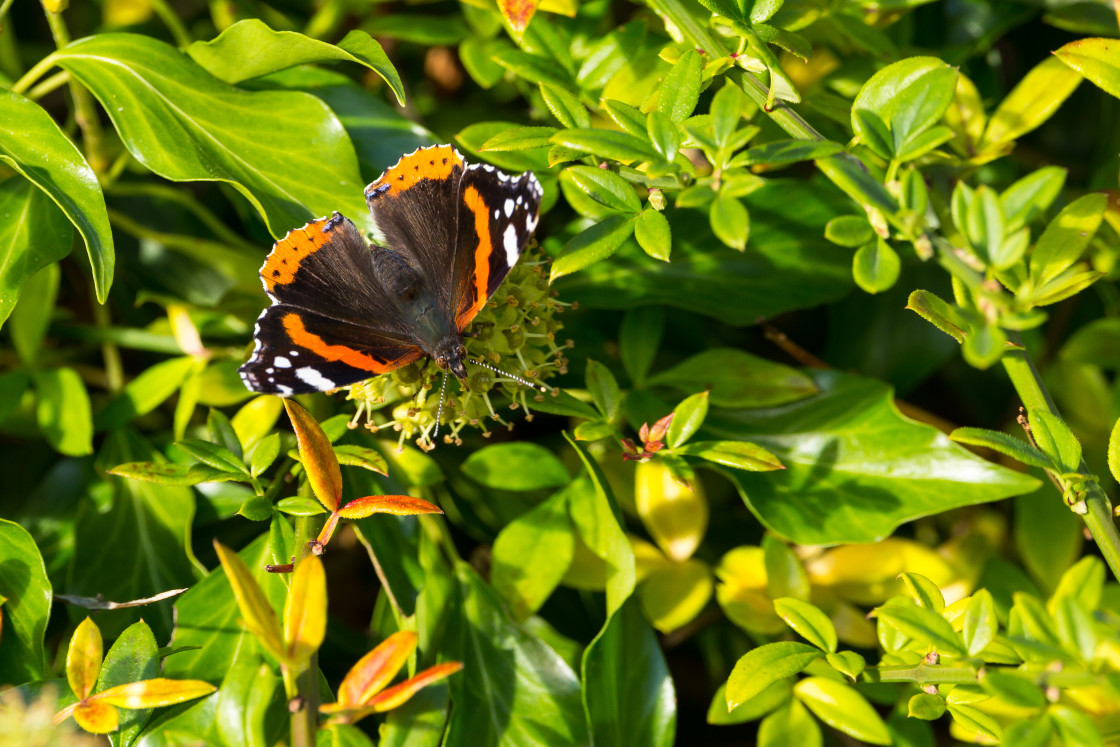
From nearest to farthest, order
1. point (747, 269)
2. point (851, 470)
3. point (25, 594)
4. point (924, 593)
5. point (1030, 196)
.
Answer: point (1030, 196)
point (924, 593)
point (25, 594)
point (851, 470)
point (747, 269)

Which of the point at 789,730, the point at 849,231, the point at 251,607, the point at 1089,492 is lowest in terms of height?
the point at 789,730

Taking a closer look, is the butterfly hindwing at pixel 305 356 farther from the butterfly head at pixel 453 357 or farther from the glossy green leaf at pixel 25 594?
the glossy green leaf at pixel 25 594

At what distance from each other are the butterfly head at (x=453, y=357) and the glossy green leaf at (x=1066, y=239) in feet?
1.59

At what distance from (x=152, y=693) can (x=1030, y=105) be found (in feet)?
3.29

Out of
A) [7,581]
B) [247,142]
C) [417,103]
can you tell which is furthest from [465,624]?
[417,103]

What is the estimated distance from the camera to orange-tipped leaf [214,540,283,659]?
1.87ft

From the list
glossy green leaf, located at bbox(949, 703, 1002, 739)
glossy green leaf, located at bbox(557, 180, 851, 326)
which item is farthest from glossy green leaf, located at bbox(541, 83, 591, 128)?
glossy green leaf, located at bbox(949, 703, 1002, 739)

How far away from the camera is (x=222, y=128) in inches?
33.3

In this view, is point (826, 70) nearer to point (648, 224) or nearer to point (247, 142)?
point (648, 224)

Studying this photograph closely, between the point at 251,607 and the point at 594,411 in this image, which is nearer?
the point at 251,607

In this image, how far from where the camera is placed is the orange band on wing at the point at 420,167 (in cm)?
84

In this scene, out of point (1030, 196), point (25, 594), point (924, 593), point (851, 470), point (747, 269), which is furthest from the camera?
point (747, 269)

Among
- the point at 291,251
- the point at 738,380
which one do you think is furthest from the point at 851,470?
the point at 291,251

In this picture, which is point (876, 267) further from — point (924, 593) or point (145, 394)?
point (145, 394)
